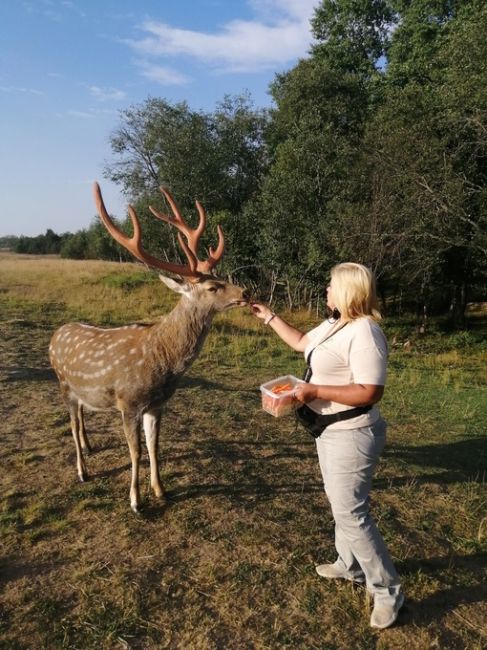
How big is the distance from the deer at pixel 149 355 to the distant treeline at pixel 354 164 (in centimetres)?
748

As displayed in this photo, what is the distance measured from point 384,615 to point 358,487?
0.95 m

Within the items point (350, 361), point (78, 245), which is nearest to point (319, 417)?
point (350, 361)

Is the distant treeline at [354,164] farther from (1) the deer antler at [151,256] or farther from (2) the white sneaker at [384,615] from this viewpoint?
(2) the white sneaker at [384,615]

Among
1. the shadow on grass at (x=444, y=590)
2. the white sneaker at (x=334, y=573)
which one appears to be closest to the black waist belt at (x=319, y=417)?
the white sneaker at (x=334, y=573)

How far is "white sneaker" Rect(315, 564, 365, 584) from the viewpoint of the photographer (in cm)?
334

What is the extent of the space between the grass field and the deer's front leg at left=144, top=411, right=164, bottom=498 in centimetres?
19

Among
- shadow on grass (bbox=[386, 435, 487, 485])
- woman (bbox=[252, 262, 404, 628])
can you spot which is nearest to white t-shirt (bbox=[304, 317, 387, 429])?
woman (bbox=[252, 262, 404, 628])

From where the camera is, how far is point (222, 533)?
395 centimetres

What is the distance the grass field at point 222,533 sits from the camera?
298cm

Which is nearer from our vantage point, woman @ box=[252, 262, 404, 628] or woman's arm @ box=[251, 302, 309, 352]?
woman @ box=[252, 262, 404, 628]

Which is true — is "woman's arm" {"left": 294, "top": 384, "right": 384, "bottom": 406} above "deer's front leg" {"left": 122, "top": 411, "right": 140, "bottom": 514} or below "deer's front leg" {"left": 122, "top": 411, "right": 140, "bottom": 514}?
above

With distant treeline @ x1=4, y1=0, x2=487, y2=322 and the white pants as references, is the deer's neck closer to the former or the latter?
the white pants

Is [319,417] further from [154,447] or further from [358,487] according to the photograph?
[154,447]

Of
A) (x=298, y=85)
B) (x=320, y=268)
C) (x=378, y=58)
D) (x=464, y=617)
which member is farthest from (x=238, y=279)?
(x=464, y=617)
